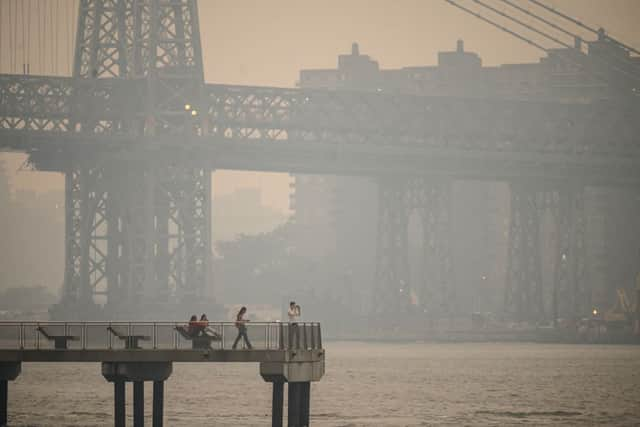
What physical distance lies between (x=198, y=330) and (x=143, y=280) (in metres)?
107

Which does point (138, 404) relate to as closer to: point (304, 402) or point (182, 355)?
point (182, 355)

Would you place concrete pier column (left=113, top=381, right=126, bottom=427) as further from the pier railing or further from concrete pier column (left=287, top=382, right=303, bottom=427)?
concrete pier column (left=287, top=382, right=303, bottom=427)

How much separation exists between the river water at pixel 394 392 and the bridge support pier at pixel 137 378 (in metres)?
14.3

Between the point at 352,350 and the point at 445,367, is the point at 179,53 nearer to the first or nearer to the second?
the point at 352,350

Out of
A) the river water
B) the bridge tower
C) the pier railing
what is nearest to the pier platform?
the pier railing

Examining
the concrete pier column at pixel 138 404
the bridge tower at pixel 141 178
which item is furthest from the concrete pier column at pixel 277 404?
the bridge tower at pixel 141 178

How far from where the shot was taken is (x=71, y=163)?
18700 cm

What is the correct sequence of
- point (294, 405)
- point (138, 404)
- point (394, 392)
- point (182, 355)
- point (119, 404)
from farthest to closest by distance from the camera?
1. point (394, 392)
2. point (138, 404)
3. point (119, 404)
4. point (294, 405)
5. point (182, 355)

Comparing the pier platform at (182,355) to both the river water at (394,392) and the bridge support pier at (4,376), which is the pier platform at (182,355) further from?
the river water at (394,392)

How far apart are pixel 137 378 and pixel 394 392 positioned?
46.9 metres

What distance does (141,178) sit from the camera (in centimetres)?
18662

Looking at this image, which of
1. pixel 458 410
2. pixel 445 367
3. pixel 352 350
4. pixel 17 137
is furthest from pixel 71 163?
pixel 458 410

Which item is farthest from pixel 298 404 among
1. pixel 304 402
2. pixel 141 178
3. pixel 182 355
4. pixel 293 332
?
pixel 141 178

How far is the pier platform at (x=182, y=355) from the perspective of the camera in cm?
7544
